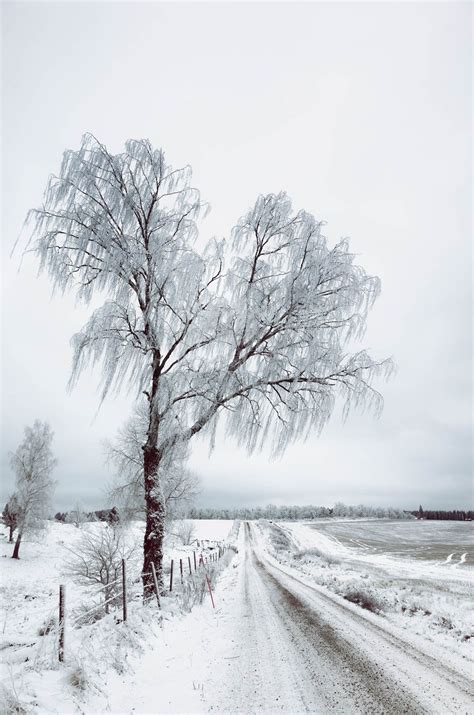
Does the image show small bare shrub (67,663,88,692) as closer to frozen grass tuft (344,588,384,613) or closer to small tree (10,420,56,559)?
frozen grass tuft (344,588,384,613)

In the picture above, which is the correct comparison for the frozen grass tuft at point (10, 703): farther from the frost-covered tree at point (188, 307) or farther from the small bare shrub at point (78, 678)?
the frost-covered tree at point (188, 307)

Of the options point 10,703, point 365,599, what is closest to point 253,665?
point 10,703

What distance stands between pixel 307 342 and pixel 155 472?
5006 millimetres

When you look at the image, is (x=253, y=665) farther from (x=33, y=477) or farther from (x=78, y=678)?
(x=33, y=477)

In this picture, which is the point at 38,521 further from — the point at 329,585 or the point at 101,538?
the point at 329,585

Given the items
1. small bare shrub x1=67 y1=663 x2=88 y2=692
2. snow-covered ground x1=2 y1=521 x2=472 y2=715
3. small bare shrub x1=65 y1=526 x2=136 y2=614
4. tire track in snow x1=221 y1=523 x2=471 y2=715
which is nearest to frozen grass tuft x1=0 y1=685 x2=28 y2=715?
snow-covered ground x1=2 y1=521 x2=472 y2=715

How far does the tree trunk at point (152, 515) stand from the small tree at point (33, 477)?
28.5m

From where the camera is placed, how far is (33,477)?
35188 millimetres

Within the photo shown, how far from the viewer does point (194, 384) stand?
30.1 ft

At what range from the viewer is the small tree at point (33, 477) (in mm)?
33031

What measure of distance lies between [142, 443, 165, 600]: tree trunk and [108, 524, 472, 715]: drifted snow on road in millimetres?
1467

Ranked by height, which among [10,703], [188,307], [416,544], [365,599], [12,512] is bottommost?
[416,544]

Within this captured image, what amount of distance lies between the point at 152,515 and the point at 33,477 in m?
30.8

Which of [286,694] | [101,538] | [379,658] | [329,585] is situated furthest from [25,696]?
[329,585]
